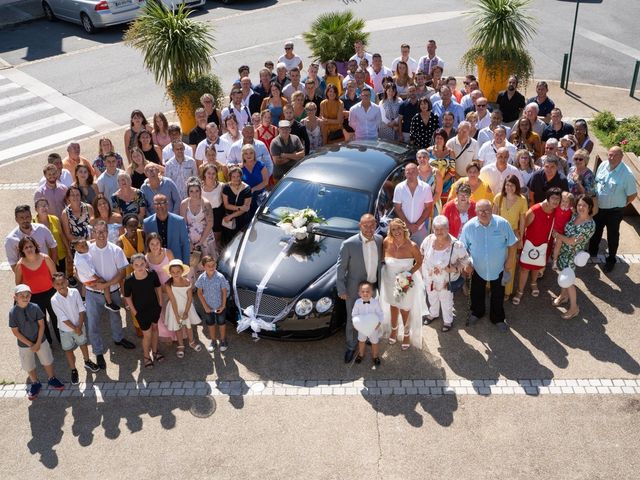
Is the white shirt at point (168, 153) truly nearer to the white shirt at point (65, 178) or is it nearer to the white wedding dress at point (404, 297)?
the white shirt at point (65, 178)

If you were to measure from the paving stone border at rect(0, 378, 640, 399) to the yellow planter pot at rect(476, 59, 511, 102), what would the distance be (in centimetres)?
945

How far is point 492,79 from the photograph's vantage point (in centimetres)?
1622

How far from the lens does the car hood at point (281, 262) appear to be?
8758 mm

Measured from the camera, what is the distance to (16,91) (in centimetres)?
1892

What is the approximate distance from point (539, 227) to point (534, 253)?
1.19 feet

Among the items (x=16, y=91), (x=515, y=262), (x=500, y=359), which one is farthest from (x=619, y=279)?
(x=16, y=91)

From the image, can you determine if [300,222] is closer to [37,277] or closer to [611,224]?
[37,277]

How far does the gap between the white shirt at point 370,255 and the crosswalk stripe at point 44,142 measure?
9.93 m

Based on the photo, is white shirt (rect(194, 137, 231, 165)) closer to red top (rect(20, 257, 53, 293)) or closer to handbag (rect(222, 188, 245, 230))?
handbag (rect(222, 188, 245, 230))

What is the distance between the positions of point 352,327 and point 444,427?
1.68 metres

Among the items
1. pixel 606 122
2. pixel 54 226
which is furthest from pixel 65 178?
pixel 606 122

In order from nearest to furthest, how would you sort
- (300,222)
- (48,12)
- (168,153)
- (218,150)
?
(300,222) → (168,153) → (218,150) → (48,12)


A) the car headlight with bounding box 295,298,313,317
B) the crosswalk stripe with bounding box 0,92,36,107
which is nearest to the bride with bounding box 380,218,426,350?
the car headlight with bounding box 295,298,313,317

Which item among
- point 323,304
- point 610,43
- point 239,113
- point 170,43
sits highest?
point 170,43
